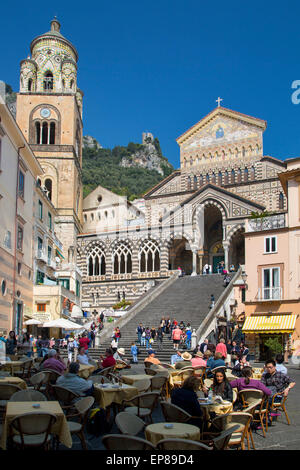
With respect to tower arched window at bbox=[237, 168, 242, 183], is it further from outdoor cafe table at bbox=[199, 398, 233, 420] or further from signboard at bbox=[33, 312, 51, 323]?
outdoor cafe table at bbox=[199, 398, 233, 420]

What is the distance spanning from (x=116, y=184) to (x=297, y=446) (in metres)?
105

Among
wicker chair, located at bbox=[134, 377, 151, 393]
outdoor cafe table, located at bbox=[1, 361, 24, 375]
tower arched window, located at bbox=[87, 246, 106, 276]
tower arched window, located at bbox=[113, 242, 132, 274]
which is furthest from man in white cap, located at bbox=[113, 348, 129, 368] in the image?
tower arched window, located at bbox=[87, 246, 106, 276]

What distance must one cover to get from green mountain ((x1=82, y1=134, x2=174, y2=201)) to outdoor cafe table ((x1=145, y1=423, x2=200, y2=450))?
95.4 m

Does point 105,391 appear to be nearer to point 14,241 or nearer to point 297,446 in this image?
point 297,446

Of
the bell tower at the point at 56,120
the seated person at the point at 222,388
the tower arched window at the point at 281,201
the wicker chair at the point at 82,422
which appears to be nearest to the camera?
the wicker chair at the point at 82,422

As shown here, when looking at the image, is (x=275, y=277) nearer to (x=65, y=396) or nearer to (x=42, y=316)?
(x=42, y=316)

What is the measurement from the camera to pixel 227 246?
4447 centimetres

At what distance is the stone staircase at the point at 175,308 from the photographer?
2645 cm

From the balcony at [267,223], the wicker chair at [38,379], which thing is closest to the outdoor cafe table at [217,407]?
the wicker chair at [38,379]

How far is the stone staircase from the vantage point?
86.8ft

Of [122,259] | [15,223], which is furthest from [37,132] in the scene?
[15,223]

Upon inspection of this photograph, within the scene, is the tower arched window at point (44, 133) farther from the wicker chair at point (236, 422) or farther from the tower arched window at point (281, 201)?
the wicker chair at point (236, 422)

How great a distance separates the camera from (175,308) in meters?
32.5

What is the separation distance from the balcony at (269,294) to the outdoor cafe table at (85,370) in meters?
13.9
